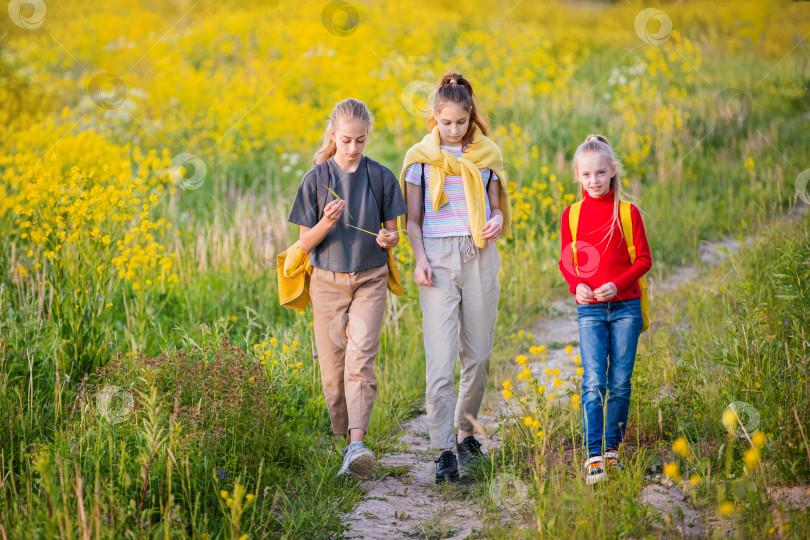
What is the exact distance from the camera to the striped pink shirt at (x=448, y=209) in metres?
3.22

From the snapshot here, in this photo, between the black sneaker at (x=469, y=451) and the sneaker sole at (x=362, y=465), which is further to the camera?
the black sneaker at (x=469, y=451)

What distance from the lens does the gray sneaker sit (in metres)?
3.05

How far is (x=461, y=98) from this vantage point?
3152 millimetres

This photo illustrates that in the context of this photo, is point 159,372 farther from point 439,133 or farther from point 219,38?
point 219,38

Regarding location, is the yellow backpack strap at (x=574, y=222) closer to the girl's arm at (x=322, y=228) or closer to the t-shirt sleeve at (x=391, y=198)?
the t-shirt sleeve at (x=391, y=198)

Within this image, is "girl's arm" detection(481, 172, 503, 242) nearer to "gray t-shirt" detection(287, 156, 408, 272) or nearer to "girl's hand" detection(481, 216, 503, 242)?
"girl's hand" detection(481, 216, 503, 242)

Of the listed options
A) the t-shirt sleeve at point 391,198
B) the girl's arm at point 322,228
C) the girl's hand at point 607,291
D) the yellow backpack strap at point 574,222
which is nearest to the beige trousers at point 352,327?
the girl's arm at point 322,228

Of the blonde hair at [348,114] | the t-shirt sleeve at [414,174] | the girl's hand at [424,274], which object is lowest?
the girl's hand at [424,274]

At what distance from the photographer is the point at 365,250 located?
3230 mm

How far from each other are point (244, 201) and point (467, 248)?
4334 mm

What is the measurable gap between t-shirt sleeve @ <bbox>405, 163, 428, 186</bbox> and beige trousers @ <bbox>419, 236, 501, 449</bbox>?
0.96ft

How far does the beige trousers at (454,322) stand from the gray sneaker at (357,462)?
31 cm

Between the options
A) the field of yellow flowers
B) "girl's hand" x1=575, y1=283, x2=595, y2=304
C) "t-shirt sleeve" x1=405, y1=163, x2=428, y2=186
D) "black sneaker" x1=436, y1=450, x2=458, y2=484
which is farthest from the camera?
"t-shirt sleeve" x1=405, y1=163, x2=428, y2=186

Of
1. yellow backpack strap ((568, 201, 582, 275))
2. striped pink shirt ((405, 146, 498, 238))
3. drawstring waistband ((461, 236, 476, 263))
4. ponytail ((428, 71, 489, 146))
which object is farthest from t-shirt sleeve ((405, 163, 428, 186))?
yellow backpack strap ((568, 201, 582, 275))
